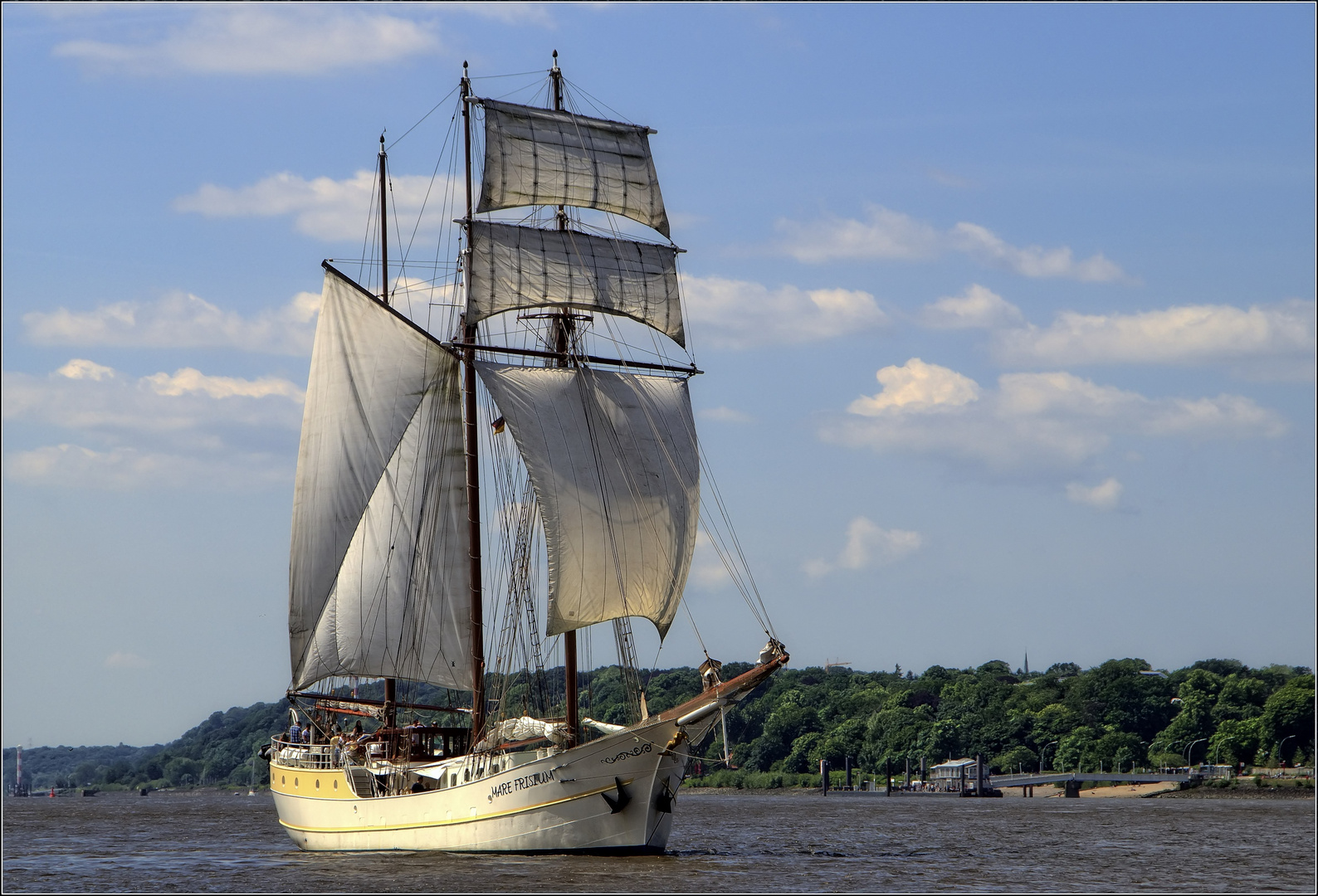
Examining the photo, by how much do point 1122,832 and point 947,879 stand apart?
25997mm

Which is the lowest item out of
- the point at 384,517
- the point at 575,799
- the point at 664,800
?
the point at 664,800

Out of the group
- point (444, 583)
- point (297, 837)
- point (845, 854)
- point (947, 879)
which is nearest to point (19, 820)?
point (297, 837)

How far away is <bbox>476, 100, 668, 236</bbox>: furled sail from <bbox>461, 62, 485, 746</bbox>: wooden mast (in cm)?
79

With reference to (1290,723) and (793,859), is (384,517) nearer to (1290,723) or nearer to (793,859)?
(793,859)

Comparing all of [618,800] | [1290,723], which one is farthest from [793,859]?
[1290,723]

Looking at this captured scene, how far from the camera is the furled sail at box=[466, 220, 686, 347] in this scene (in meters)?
58.5

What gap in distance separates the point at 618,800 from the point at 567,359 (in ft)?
57.0

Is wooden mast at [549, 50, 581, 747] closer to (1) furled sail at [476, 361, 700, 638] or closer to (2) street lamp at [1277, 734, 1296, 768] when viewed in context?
(1) furled sail at [476, 361, 700, 638]

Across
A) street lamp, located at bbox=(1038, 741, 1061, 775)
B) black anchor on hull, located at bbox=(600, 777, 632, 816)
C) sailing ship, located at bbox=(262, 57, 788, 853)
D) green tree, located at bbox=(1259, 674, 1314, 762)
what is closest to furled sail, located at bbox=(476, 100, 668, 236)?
sailing ship, located at bbox=(262, 57, 788, 853)

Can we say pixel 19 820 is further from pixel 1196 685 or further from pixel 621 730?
pixel 1196 685

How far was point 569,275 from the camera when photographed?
59.5m

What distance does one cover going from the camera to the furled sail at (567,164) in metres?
59.2

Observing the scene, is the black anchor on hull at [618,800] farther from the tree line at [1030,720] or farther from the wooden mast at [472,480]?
the tree line at [1030,720]

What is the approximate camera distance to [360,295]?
6075cm
